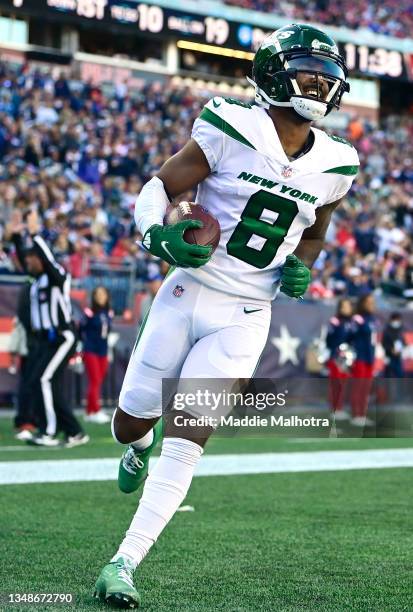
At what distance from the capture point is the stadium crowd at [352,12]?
27.2 metres

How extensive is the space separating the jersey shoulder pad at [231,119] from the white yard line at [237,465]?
3138 mm

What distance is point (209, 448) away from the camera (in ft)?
28.8

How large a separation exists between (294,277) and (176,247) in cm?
50

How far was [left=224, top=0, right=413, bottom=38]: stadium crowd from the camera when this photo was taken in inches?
1070

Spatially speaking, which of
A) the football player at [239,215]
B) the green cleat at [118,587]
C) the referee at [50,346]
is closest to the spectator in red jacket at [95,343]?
the referee at [50,346]

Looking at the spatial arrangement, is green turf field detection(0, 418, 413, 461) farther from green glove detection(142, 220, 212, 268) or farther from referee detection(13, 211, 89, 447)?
green glove detection(142, 220, 212, 268)

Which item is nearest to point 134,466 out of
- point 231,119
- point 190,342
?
point 190,342

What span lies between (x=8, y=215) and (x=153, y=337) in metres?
9.67

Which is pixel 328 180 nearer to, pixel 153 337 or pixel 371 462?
pixel 153 337

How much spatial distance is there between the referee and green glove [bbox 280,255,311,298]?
451 cm

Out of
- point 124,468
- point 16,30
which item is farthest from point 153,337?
point 16,30

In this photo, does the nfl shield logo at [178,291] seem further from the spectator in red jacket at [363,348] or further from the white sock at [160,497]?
the spectator in red jacket at [363,348]

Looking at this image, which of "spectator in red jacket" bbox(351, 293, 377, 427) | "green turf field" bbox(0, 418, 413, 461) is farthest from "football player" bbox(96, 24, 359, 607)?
"spectator in red jacket" bbox(351, 293, 377, 427)

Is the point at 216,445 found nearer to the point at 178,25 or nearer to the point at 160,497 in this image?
the point at 160,497
